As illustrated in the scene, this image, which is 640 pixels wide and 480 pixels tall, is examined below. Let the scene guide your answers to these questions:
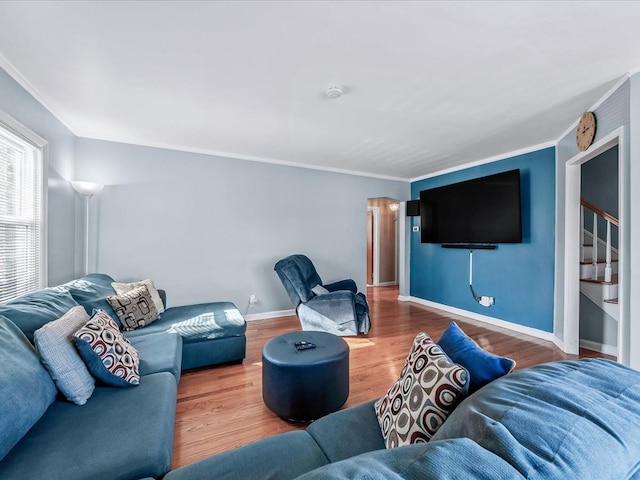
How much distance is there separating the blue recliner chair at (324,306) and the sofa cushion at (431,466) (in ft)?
10.3

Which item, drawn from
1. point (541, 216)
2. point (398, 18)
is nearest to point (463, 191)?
point (541, 216)

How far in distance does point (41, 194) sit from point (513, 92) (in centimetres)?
418

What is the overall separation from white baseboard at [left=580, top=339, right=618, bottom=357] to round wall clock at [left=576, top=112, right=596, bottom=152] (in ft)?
7.15

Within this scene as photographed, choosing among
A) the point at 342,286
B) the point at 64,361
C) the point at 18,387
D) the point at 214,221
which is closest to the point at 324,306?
the point at 342,286

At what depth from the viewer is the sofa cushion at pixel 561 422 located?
523 mm

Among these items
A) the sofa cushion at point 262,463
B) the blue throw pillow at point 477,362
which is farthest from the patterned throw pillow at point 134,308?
the blue throw pillow at point 477,362

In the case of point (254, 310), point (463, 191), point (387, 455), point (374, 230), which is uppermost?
point (463, 191)

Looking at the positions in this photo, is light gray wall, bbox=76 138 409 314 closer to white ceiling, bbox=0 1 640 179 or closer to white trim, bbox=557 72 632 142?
white ceiling, bbox=0 1 640 179

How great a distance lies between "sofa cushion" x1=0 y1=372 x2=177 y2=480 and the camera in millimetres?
1033

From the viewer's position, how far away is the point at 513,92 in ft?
7.88

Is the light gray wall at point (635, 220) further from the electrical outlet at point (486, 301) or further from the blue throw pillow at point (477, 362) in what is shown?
the electrical outlet at point (486, 301)

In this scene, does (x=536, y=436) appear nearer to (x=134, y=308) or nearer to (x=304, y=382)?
(x=304, y=382)

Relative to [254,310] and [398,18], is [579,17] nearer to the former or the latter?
[398,18]

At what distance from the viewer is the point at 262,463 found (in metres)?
1.06
